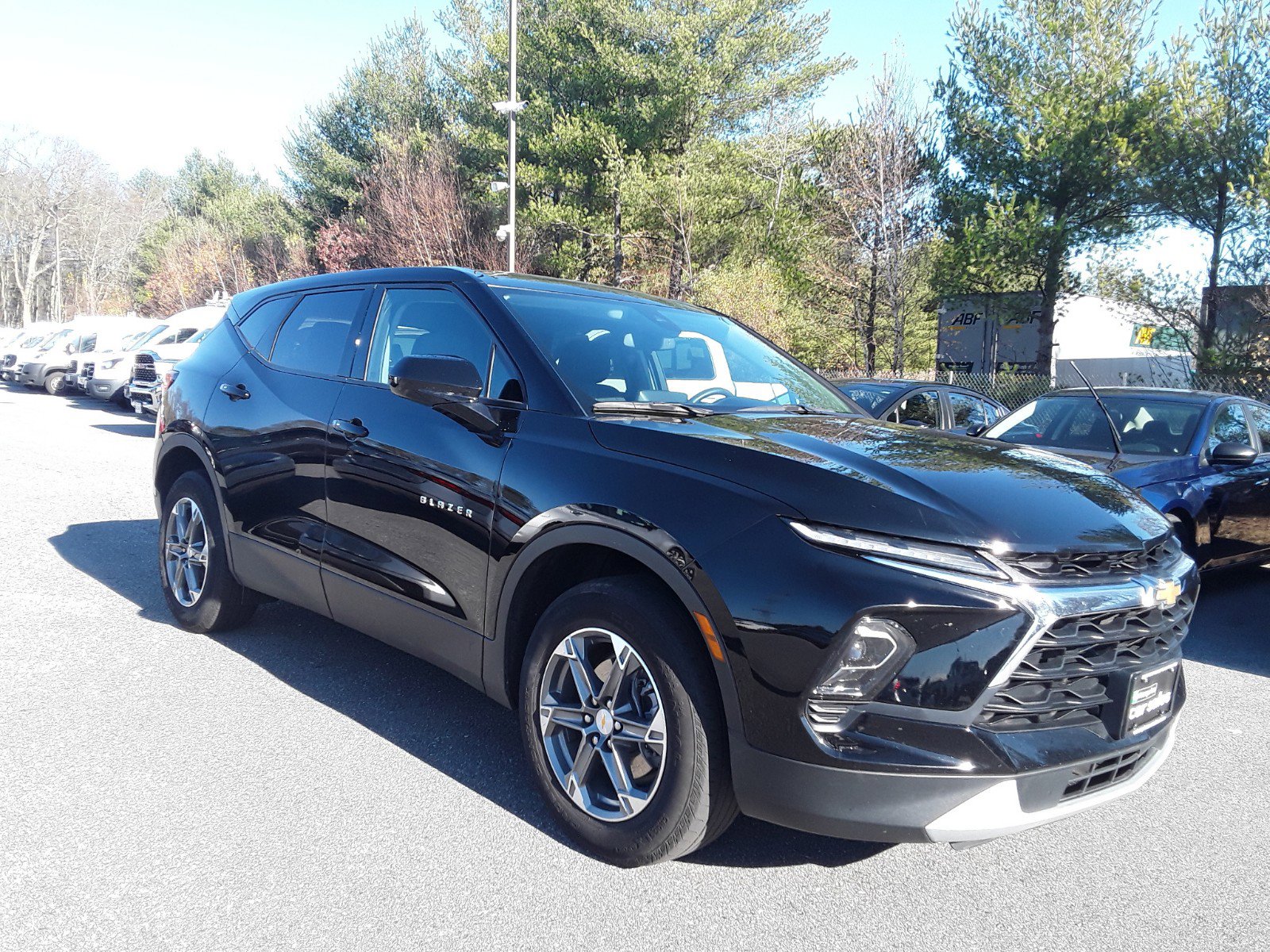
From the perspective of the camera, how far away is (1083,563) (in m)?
2.62

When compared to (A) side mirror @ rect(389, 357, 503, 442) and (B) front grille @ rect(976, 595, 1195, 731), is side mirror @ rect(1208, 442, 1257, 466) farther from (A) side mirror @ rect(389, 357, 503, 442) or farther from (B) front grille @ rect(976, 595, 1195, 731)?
(A) side mirror @ rect(389, 357, 503, 442)

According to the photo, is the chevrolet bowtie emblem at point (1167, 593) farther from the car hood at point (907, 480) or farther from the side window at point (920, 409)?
the side window at point (920, 409)

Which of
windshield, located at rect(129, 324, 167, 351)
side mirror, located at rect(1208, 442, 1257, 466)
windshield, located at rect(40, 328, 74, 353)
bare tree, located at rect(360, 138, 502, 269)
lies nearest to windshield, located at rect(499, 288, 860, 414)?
side mirror, located at rect(1208, 442, 1257, 466)

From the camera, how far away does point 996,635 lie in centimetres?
239

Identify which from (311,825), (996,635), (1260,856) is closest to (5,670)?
(311,825)

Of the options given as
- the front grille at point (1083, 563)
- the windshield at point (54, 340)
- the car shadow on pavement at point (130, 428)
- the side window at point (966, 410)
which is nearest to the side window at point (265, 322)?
the front grille at point (1083, 563)

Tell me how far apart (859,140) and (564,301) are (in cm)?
2219

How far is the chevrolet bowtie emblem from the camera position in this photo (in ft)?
8.87

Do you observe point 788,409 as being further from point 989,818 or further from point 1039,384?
point 1039,384

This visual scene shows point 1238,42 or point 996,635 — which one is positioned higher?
point 1238,42

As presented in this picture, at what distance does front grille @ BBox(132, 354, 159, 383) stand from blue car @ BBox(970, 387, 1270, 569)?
13483 mm

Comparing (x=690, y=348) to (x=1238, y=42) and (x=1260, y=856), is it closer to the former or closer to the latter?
(x=1260, y=856)

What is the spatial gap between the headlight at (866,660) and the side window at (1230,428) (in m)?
5.45

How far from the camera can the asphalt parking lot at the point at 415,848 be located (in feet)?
8.76
